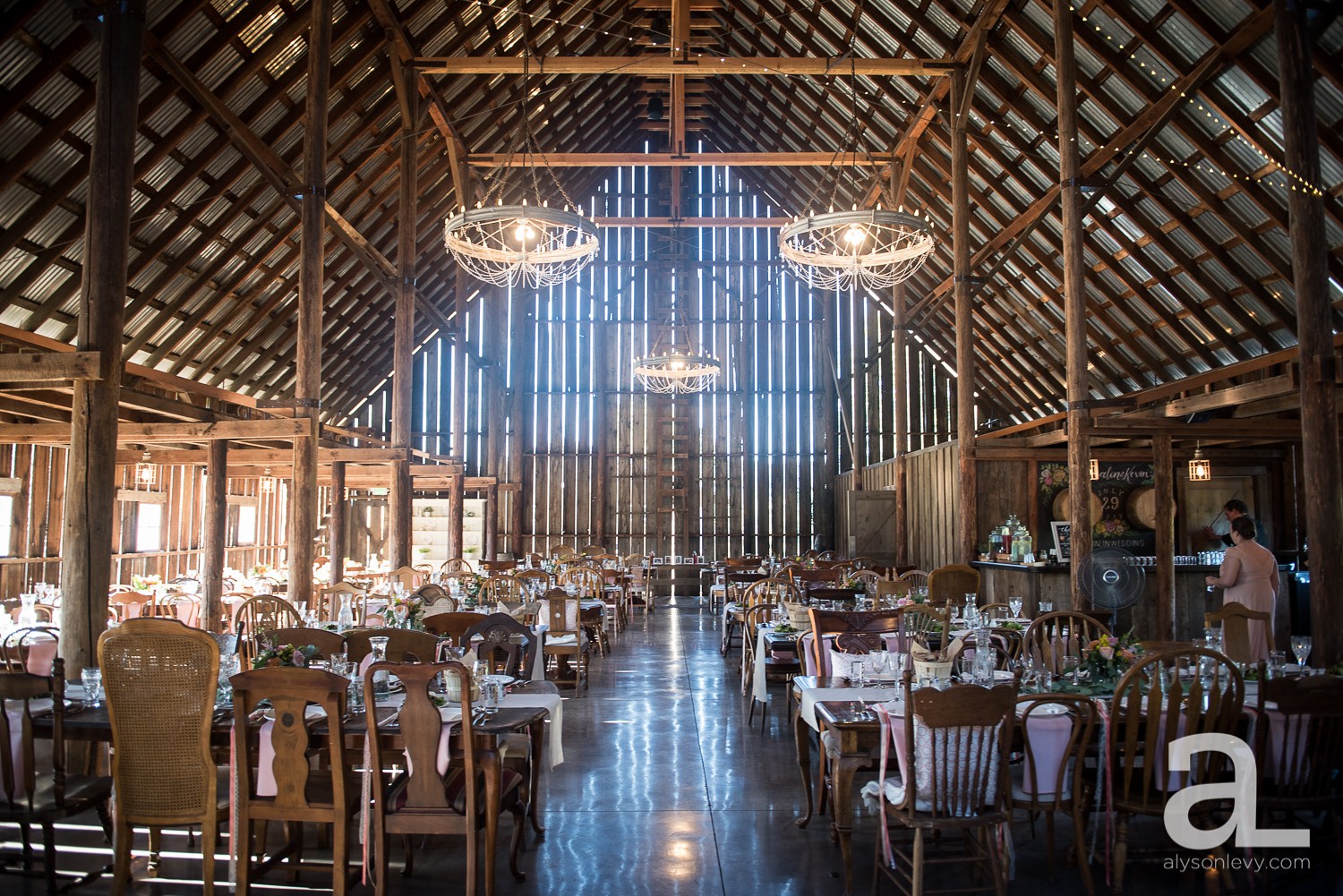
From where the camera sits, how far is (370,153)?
40.1ft

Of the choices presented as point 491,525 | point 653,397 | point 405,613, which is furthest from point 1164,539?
point 653,397

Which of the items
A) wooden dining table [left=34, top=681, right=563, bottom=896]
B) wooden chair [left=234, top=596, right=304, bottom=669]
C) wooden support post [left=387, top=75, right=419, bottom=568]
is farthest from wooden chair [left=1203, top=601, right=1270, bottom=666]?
wooden support post [left=387, top=75, right=419, bottom=568]

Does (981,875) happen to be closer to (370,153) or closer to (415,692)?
(415,692)

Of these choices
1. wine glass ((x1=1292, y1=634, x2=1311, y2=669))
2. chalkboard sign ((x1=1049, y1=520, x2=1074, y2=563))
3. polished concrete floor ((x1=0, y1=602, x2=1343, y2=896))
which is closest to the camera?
polished concrete floor ((x1=0, y1=602, x2=1343, y2=896))

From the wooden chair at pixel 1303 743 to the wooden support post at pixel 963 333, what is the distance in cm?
771

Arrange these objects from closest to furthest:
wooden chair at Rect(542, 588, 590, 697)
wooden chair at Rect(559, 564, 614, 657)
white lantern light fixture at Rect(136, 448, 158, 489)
Answer: wooden chair at Rect(542, 588, 590, 697), wooden chair at Rect(559, 564, 614, 657), white lantern light fixture at Rect(136, 448, 158, 489)

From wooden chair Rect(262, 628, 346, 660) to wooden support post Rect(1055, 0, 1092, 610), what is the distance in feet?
23.0

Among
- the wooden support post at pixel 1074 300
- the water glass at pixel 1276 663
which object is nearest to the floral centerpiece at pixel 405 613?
the water glass at pixel 1276 663

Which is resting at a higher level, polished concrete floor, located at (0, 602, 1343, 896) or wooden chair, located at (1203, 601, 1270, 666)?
wooden chair, located at (1203, 601, 1270, 666)

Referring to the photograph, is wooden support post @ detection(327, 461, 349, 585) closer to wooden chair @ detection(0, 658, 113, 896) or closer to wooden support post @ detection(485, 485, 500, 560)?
wooden support post @ detection(485, 485, 500, 560)

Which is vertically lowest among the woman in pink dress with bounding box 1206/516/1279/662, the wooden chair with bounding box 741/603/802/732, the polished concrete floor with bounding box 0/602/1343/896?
the polished concrete floor with bounding box 0/602/1343/896

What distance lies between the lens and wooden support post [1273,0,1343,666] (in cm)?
621

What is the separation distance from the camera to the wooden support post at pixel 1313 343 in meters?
6.21

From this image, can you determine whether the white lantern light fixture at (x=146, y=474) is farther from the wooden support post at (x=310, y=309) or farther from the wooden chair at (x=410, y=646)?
the wooden chair at (x=410, y=646)
